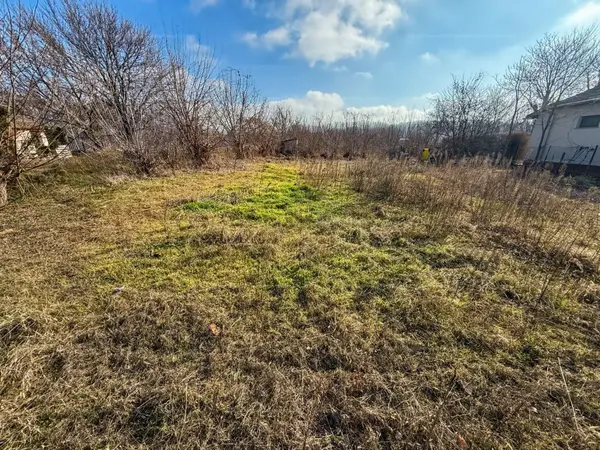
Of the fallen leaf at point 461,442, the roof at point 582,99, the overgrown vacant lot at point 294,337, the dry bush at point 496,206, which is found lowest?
the fallen leaf at point 461,442

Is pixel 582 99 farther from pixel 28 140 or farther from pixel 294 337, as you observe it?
pixel 28 140

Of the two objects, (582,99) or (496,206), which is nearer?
(496,206)

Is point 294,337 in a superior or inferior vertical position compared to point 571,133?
inferior

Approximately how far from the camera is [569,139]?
1250 cm

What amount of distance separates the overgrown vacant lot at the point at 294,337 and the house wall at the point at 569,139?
12.0 m

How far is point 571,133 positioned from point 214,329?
18.3 metres

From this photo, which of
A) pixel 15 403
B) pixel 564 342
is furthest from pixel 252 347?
pixel 564 342

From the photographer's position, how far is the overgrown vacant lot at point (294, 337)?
4.26 feet

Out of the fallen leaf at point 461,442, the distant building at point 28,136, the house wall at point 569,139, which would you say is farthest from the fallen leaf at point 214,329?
the house wall at point 569,139

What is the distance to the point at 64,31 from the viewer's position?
A: 851cm

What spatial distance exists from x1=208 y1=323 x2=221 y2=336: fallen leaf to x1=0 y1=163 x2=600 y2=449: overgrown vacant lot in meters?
0.02

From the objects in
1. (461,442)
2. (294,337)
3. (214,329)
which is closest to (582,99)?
(461,442)

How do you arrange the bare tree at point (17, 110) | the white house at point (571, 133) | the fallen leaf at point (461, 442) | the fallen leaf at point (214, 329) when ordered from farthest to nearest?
the white house at point (571, 133), the bare tree at point (17, 110), the fallen leaf at point (214, 329), the fallen leaf at point (461, 442)

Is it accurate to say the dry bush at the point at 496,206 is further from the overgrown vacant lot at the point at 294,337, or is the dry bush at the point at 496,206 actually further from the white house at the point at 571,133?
the white house at the point at 571,133
